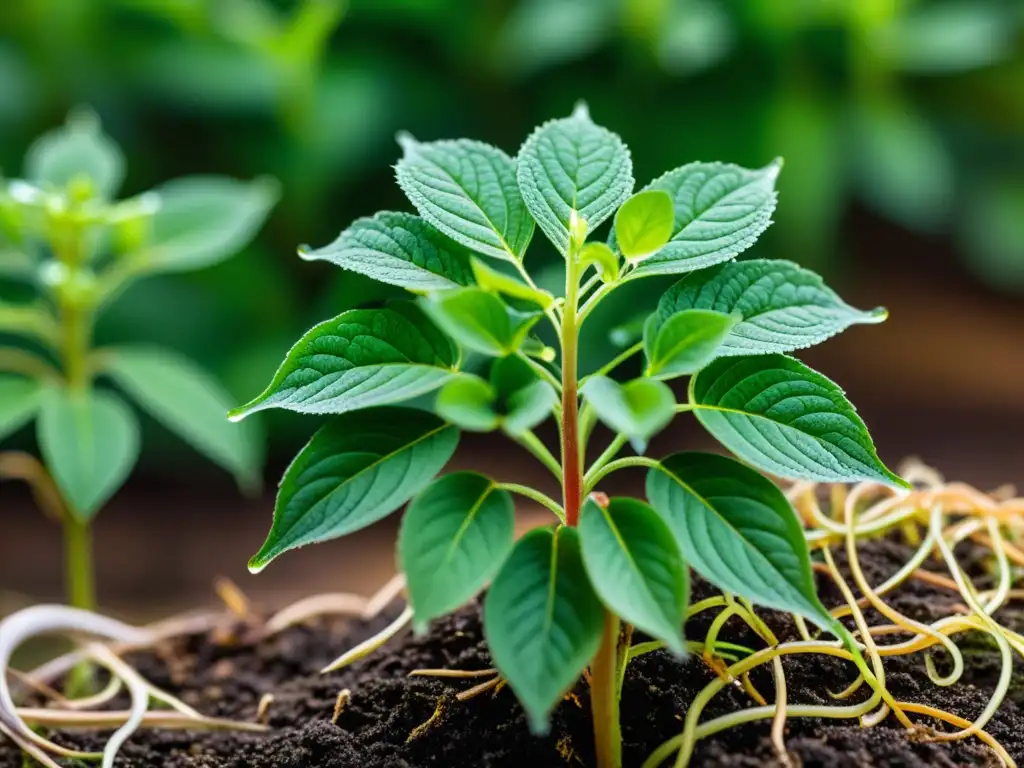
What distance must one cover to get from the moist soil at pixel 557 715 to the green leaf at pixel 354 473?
135mm

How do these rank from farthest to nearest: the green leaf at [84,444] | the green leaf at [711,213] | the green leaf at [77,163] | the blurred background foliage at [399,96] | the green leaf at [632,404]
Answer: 1. the blurred background foliage at [399,96]
2. the green leaf at [77,163]
3. the green leaf at [84,444]
4. the green leaf at [711,213]
5. the green leaf at [632,404]

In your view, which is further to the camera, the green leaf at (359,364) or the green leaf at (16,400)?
the green leaf at (16,400)

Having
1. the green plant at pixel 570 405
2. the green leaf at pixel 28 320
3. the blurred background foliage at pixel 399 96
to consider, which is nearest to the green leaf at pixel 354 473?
the green plant at pixel 570 405

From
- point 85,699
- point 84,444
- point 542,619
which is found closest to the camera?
point 542,619

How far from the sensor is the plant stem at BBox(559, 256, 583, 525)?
0.43 meters

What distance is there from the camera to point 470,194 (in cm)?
48

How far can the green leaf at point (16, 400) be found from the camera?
0.82 m

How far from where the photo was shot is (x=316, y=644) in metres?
0.73

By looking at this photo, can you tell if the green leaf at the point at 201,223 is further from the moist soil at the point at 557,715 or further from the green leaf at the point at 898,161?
the green leaf at the point at 898,161

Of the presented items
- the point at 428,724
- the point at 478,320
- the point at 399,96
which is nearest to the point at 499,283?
the point at 478,320

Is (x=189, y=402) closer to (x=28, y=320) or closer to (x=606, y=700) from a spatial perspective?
(x=28, y=320)

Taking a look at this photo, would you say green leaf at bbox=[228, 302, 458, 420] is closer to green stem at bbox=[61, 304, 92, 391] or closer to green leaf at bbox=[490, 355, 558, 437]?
green leaf at bbox=[490, 355, 558, 437]

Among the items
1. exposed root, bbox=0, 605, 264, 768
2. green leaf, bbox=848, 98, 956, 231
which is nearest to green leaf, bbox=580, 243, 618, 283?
exposed root, bbox=0, 605, 264, 768

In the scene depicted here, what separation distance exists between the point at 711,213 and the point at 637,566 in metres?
0.17
